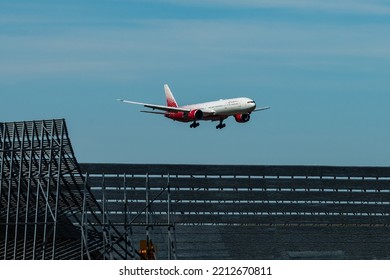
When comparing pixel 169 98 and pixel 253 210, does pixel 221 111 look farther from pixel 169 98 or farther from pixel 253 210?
pixel 169 98

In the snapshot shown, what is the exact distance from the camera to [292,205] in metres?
125

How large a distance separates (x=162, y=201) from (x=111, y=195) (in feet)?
17.8

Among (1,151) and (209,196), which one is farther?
(209,196)

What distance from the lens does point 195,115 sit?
13538 centimetres

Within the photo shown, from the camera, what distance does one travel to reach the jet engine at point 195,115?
13538cm

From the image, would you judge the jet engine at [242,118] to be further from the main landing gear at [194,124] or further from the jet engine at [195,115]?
the main landing gear at [194,124]

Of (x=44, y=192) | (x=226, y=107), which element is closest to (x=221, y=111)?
(x=226, y=107)

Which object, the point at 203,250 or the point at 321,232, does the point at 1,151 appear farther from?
the point at 321,232

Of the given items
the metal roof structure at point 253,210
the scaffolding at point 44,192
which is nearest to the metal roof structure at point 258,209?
the metal roof structure at point 253,210

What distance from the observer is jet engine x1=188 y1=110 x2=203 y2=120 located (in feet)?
444

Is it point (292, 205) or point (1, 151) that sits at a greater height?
point (292, 205)

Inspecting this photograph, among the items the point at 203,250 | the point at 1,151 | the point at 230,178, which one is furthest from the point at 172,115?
the point at 1,151

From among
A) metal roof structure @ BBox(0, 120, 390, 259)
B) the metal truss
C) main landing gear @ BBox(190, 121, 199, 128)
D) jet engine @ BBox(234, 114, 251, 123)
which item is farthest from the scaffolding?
A: jet engine @ BBox(234, 114, 251, 123)

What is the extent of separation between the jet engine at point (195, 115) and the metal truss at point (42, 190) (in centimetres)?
5945
